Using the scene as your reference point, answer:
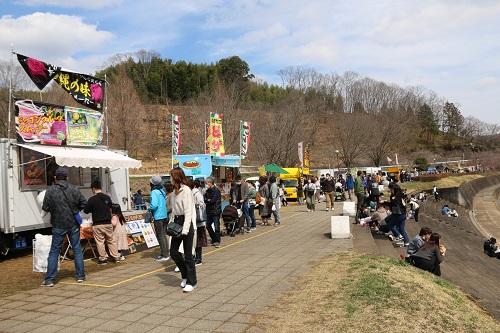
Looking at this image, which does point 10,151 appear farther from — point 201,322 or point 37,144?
point 201,322

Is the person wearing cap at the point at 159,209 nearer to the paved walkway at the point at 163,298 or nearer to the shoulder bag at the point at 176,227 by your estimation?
the paved walkway at the point at 163,298

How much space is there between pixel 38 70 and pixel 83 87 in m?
1.58

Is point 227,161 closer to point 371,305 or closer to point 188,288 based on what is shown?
point 188,288

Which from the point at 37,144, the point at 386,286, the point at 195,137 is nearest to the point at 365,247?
the point at 386,286

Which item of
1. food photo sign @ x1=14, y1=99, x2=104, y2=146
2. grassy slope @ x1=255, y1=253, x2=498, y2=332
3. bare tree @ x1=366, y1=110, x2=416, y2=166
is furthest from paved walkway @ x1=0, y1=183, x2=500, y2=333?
bare tree @ x1=366, y1=110, x2=416, y2=166

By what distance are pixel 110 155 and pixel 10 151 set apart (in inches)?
96.1

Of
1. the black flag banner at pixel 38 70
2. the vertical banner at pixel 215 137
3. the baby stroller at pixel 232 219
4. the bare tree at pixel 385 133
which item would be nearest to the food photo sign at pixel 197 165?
the vertical banner at pixel 215 137

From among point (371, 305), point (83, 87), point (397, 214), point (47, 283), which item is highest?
point (83, 87)

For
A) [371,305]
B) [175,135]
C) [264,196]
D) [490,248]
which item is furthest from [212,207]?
[175,135]

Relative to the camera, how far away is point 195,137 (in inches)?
1517

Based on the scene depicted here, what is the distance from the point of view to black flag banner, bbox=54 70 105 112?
413 inches

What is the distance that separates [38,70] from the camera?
9.70 meters

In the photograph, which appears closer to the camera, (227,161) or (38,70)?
(38,70)

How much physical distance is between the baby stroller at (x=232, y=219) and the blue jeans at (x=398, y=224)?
4.45 metres
